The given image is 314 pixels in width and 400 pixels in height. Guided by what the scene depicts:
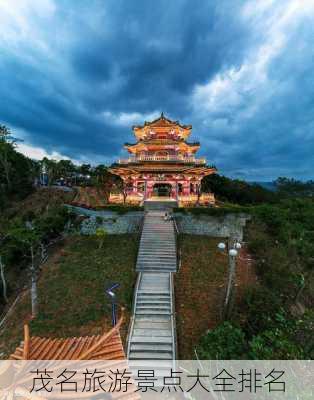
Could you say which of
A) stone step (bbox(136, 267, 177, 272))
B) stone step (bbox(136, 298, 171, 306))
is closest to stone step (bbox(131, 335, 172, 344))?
stone step (bbox(136, 298, 171, 306))

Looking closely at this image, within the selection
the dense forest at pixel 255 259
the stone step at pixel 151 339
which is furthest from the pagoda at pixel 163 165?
the stone step at pixel 151 339

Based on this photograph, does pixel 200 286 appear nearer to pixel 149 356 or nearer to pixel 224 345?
pixel 149 356

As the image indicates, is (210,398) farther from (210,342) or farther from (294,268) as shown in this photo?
(294,268)

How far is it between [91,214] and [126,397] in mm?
14190

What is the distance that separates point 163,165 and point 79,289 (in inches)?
553

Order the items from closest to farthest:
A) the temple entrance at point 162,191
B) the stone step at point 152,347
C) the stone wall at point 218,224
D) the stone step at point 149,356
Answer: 1. the stone step at point 149,356
2. the stone step at point 152,347
3. the stone wall at point 218,224
4. the temple entrance at point 162,191

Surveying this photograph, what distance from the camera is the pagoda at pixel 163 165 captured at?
21.5 metres

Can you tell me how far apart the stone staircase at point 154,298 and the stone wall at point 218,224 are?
2.01 m

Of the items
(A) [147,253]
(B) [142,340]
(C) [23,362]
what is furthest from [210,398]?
(A) [147,253]

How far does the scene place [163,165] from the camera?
70.6 ft

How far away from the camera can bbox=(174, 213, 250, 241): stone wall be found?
17.0 meters

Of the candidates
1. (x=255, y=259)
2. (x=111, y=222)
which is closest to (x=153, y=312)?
(x=255, y=259)

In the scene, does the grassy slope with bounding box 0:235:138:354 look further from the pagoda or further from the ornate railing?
the ornate railing

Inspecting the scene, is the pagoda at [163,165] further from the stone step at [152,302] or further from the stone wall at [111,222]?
the stone step at [152,302]
